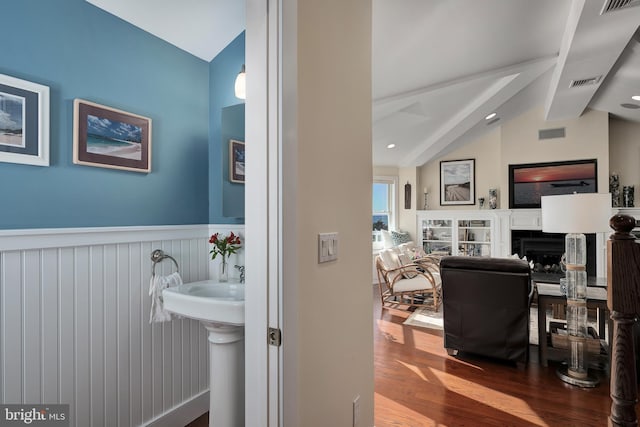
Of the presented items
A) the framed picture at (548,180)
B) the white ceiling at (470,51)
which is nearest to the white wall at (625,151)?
the white ceiling at (470,51)

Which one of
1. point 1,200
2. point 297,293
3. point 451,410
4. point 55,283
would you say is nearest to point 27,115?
point 1,200

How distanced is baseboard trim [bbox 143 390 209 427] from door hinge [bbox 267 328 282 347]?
1.38 metres

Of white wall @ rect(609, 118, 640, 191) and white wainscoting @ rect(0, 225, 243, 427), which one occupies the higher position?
white wall @ rect(609, 118, 640, 191)

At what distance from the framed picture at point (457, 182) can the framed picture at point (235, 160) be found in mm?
6180

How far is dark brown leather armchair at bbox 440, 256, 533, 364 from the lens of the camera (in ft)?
9.52

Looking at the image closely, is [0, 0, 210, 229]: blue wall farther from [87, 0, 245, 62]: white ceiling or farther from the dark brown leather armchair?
the dark brown leather armchair

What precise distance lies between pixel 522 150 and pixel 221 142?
614cm

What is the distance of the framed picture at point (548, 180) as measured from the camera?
19.2ft

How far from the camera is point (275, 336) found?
110cm

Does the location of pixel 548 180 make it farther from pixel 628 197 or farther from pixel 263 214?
pixel 263 214

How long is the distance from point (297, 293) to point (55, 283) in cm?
122

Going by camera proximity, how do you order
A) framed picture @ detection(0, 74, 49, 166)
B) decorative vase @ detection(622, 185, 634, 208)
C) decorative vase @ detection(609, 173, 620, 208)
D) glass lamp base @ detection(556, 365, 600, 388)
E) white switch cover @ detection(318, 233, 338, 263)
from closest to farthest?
white switch cover @ detection(318, 233, 338, 263) < framed picture @ detection(0, 74, 49, 166) < glass lamp base @ detection(556, 365, 600, 388) < decorative vase @ detection(622, 185, 634, 208) < decorative vase @ detection(609, 173, 620, 208)

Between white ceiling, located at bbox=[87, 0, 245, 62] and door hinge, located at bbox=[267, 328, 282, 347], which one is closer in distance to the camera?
door hinge, located at bbox=[267, 328, 282, 347]

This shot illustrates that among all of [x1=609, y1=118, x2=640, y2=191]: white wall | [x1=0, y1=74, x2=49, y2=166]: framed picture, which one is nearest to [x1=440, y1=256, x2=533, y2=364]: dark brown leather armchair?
[x1=0, y1=74, x2=49, y2=166]: framed picture
